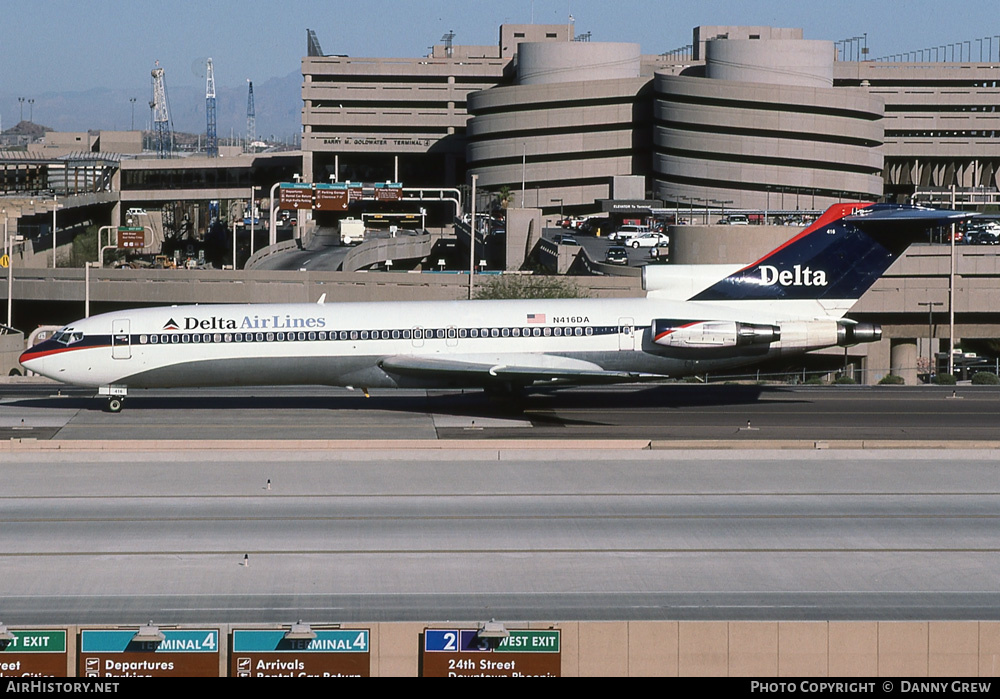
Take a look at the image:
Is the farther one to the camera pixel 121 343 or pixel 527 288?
pixel 527 288

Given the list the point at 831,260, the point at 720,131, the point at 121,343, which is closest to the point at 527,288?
the point at 831,260

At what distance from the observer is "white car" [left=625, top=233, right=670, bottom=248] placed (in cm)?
9788

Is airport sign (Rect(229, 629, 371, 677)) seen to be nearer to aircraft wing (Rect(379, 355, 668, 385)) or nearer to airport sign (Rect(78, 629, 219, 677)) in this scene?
airport sign (Rect(78, 629, 219, 677))

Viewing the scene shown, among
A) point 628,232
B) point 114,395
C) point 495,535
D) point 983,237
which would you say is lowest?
point 495,535

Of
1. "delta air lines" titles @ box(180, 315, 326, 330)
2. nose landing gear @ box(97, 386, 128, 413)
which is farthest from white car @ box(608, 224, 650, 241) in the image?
nose landing gear @ box(97, 386, 128, 413)

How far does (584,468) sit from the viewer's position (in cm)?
2984

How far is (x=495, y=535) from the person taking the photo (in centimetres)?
2358

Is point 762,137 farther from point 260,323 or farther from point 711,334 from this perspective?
point 260,323

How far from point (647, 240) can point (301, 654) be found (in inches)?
3294

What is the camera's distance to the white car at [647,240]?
97.9 m

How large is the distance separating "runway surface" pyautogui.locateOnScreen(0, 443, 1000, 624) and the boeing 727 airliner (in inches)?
284

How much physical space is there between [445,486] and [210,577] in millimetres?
8051

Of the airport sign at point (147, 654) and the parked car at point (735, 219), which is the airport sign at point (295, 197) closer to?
the parked car at point (735, 219)

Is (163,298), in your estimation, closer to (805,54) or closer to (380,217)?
(380,217)
